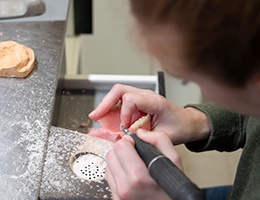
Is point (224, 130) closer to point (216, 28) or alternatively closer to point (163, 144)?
point (163, 144)

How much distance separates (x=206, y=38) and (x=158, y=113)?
1.10ft

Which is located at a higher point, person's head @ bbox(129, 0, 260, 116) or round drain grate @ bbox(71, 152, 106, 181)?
person's head @ bbox(129, 0, 260, 116)

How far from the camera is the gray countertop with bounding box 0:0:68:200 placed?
2.30 ft

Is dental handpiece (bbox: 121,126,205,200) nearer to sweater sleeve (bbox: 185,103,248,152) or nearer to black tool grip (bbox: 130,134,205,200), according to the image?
black tool grip (bbox: 130,134,205,200)

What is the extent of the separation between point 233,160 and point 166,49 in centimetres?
122

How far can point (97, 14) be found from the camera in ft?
5.57

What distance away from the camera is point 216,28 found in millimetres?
467

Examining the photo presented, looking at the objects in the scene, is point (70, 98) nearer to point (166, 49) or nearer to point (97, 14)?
point (166, 49)

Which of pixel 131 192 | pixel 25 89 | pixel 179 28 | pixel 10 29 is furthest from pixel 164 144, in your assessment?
pixel 10 29

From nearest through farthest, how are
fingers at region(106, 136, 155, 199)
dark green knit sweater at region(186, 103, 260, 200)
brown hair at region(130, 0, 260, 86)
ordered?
1. brown hair at region(130, 0, 260, 86)
2. fingers at region(106, 136, 155, 199)
3. dark green knit sweater at region(186, 103, 260, 200)

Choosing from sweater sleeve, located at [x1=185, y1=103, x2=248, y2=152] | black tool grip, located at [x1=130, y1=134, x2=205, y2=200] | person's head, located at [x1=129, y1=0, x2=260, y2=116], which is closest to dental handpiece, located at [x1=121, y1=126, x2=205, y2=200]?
black tool grip, located at [x1=130, y1=134, x2=205, y2=200]

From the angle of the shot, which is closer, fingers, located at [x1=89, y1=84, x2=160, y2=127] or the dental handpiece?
the dental handpiece

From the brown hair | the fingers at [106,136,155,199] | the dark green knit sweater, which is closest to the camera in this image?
the brown hair

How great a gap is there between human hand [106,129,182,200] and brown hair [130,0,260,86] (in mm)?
166
